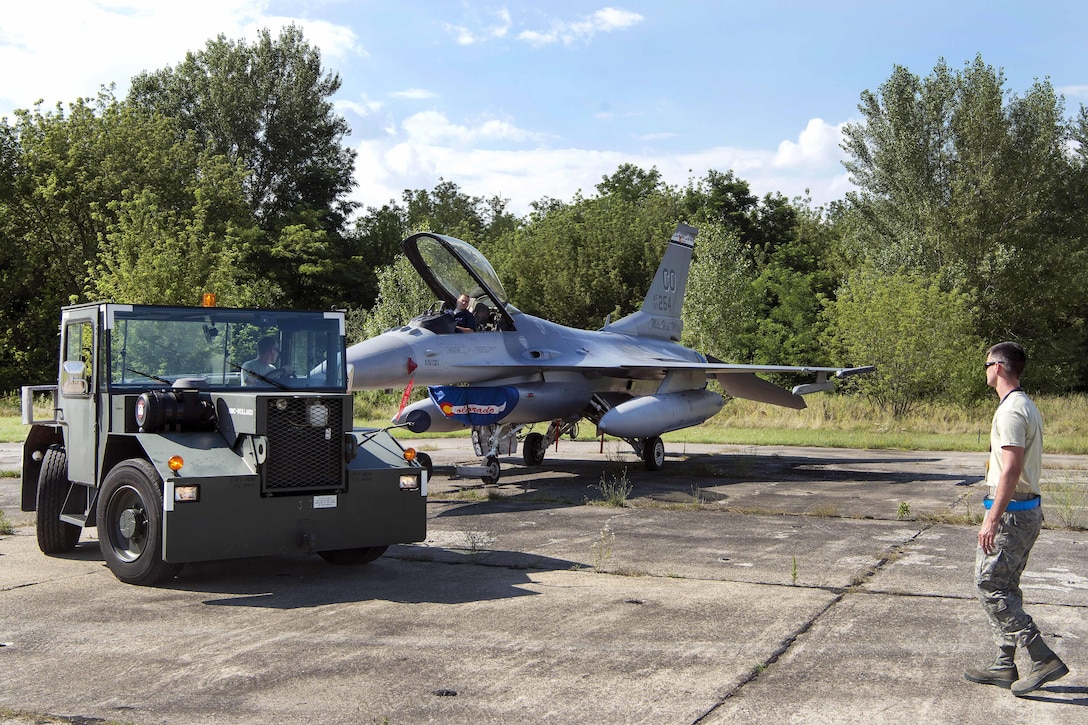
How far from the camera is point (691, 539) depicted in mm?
10133

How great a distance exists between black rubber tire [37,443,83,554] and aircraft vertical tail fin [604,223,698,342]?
13.7 meters

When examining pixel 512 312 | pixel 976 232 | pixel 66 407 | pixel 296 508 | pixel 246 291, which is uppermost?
pixel 976 232

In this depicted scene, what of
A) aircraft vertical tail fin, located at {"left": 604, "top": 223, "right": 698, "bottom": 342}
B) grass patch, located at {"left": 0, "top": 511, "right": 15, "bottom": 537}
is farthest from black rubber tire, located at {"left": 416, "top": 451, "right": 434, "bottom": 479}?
aircraft vertical tail fin, located at {"left": 604, "top": 223, "right": 698, "bottom": 342}

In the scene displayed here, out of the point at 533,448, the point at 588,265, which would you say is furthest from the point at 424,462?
the point at 588,265

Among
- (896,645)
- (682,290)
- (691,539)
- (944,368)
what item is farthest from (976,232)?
(896,645)

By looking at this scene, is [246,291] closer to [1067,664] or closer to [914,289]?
[914,289]

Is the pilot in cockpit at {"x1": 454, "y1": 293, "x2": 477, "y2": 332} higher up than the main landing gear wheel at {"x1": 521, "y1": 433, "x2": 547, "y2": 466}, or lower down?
higher up

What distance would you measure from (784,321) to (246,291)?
3008 centimetres

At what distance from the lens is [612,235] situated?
187ft

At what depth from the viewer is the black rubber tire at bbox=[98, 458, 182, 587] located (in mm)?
7176

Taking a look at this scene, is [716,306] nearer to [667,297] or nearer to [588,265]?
[667,297]

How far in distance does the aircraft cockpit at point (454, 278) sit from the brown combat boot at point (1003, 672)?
10837 mm

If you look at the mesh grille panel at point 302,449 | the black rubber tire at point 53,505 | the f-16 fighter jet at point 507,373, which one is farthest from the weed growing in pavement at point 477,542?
the f-16 fighter jet at point 507,373

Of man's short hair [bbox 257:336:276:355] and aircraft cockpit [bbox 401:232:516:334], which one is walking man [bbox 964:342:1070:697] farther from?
aircraft cockpit [bbox 401:232:516:334]
